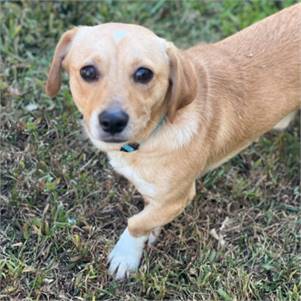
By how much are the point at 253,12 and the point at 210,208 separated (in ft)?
6.91

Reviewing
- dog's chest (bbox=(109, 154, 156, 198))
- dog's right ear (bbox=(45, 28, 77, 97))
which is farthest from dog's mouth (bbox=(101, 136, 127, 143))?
dog's right ear (bbox=(45, 28, 77, 97))

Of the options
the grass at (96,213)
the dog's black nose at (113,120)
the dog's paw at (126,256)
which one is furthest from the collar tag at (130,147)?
the grass at (96,213)

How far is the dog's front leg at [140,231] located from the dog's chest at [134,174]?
0.36 ft

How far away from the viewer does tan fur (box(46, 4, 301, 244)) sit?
3512mm

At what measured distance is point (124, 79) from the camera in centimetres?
346

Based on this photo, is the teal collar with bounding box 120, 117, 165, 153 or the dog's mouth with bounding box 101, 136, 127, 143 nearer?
the dog's mouth with bounding box 101, 136, 127, 143

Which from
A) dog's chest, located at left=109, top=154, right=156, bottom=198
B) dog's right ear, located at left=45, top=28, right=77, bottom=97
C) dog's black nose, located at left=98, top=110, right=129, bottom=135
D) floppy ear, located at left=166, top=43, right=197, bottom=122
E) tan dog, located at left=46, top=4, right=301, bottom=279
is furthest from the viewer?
dog's chest, located at left=109, top=154, right=156, bottom=198

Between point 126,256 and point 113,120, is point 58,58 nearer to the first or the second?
point 113,120

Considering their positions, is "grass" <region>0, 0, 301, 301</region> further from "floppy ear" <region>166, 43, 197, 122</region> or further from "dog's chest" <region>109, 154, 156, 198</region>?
"floppy ear" <region>166, 43, 197, 122</region>

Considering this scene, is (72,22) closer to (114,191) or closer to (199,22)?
(199,22)

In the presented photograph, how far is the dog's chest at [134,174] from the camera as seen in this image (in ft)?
13.0

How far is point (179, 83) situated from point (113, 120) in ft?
1.63

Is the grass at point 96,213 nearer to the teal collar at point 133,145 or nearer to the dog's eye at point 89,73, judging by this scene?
the teal collar at point 133,145

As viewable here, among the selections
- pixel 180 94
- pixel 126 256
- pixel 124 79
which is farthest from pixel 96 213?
pixel 124 79
